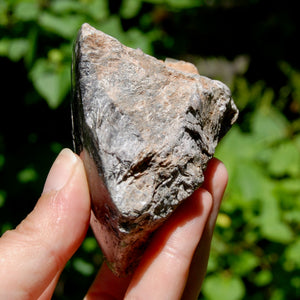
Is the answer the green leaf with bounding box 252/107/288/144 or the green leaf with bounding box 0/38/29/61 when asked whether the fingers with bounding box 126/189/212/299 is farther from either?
the green leaf with bounding box 252/107/288/144

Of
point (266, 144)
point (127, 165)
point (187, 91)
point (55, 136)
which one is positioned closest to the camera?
point (127, 165)

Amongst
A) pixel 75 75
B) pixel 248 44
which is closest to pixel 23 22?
pixel 75 75

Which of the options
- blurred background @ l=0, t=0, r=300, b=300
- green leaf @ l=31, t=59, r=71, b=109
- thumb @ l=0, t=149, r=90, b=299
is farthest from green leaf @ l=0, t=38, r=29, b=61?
thumb @ l=0, t=149, r=90, b=299

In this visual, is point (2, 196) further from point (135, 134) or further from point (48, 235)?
point (135, 134)

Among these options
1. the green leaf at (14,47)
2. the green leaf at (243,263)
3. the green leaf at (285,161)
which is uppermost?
the green leaf at (14,47)

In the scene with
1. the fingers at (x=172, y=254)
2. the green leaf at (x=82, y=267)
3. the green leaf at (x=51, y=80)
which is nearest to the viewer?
the fingers at (x=172, y=254)

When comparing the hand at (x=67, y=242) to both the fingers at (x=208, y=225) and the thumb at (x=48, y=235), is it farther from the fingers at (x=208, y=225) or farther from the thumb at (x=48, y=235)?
the fingers at (x=208, y=225)

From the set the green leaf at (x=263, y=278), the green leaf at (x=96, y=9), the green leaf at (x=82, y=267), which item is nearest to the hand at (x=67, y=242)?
the green leaf at (x=82, y=267)

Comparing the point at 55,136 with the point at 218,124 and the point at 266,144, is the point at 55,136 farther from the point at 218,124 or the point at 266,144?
the point at 266,144
